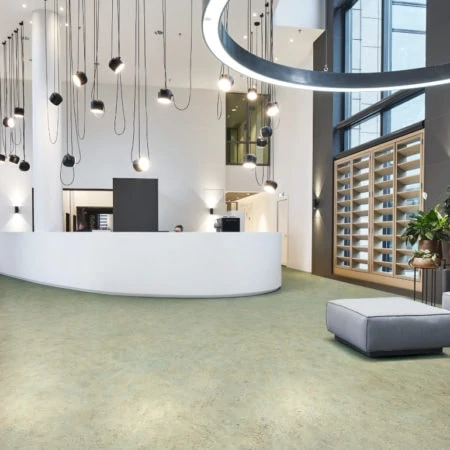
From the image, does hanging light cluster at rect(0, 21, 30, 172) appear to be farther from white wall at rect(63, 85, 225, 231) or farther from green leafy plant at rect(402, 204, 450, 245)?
green leafy plant at rect(402, 204, 450, 245)

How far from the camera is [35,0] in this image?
28.9 ft

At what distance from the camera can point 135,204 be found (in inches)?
525

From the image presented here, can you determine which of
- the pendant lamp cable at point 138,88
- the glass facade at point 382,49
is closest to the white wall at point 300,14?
the glass facade at point 382,49

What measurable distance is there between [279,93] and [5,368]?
39.3 feet

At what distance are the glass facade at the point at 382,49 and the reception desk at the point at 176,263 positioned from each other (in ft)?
10.5

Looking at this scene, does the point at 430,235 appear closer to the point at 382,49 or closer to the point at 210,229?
the point at 382,49

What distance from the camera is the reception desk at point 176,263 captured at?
22.9 feet

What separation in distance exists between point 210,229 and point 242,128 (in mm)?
4091

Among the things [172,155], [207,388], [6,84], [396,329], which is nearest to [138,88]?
[172,155]

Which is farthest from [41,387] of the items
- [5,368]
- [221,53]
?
[221,53]

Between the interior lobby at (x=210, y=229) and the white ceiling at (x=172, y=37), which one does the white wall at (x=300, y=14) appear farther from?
the white ceiling at (x=172, y=37)

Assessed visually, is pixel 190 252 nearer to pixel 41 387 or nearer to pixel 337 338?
pixel 337 338

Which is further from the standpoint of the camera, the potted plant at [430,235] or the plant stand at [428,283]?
the plant stand at [428,283]

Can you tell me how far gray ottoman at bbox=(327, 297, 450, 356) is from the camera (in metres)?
3.62
